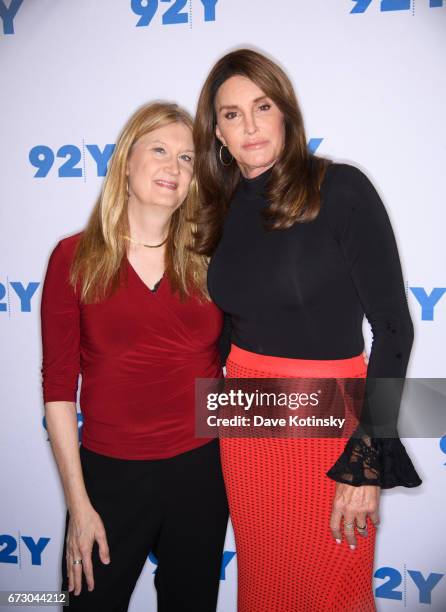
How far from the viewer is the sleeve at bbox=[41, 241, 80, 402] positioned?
1.46 m

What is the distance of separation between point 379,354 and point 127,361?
2.28ft

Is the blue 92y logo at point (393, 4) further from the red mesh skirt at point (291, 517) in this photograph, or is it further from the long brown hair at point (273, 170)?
the red mesh skirt at point (291, 517)

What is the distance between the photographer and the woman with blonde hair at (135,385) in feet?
4.76

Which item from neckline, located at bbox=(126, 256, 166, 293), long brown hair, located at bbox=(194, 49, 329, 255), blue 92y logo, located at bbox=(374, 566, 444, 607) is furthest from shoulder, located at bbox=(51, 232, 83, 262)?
blue 92y logo, located at bbox=(374, 566, 444, 607)

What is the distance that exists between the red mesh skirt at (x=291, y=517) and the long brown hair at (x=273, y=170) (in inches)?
15.6

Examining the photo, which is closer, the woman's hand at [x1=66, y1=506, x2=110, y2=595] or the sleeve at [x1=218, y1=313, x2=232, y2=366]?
the woman's hand at [x1=66, y1=506, x2=110, y2=595]

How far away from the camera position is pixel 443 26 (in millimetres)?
1794

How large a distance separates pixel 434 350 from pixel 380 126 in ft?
2.87

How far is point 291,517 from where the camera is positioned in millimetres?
1386

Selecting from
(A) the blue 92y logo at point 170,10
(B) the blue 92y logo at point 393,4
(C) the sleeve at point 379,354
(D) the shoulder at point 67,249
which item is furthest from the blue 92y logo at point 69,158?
(C) the sleeve at point 379,354

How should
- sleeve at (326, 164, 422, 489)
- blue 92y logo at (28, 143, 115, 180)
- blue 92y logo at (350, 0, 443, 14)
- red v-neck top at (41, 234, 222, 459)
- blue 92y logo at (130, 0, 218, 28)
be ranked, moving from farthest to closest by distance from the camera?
blue 92y logo at (28, 143, 115, 180), blue 92y logo at (130, 0, 218, 28), blue 92y logo at (350, 0, 443, 14), red v-neck top at (41, 234, 222, 459), sleeve at (326, 164, 422, 489)

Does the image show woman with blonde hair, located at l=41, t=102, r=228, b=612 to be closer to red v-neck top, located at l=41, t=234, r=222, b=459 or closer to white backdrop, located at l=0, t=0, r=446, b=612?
red v-neck top, located at l=41, t=234, r=222, b=459

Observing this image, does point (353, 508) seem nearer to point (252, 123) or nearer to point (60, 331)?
point (60, 331)

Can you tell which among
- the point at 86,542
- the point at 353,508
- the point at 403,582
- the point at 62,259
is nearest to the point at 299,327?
the point at 353,508
